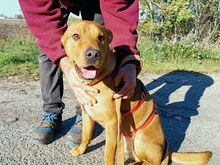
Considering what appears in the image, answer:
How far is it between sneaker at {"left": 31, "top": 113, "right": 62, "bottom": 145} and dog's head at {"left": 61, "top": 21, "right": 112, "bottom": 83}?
2.64ft

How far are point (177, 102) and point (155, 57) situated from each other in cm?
228

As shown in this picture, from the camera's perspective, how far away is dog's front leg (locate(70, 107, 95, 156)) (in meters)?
Result: 3.08

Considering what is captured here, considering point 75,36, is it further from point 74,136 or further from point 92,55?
Result: point 74,136

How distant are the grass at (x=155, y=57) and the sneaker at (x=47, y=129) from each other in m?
2.09

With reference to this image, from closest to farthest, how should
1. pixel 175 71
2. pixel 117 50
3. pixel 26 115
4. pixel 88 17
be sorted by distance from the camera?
pixel 117 50
pixel 88 17
pixel 26 115
pixel 175 71

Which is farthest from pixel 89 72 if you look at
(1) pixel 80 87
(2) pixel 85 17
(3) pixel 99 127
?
Answer: (3) pixel 99 127

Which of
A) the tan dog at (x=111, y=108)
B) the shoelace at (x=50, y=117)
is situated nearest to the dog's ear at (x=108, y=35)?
the tan dog at (x=111, y=108)

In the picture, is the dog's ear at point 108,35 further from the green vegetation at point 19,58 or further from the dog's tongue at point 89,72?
the green vegetation at point 19,58

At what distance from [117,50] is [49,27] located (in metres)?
0.52

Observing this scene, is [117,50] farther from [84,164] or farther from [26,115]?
[26,115]

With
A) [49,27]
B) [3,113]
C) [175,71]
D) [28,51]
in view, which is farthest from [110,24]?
[28,51]

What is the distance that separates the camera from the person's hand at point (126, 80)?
2700mm

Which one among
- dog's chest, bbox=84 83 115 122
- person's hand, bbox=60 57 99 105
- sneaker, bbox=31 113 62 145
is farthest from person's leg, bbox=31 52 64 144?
dog's chest, bbox=84 83 115 122

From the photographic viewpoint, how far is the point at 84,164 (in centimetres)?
295
